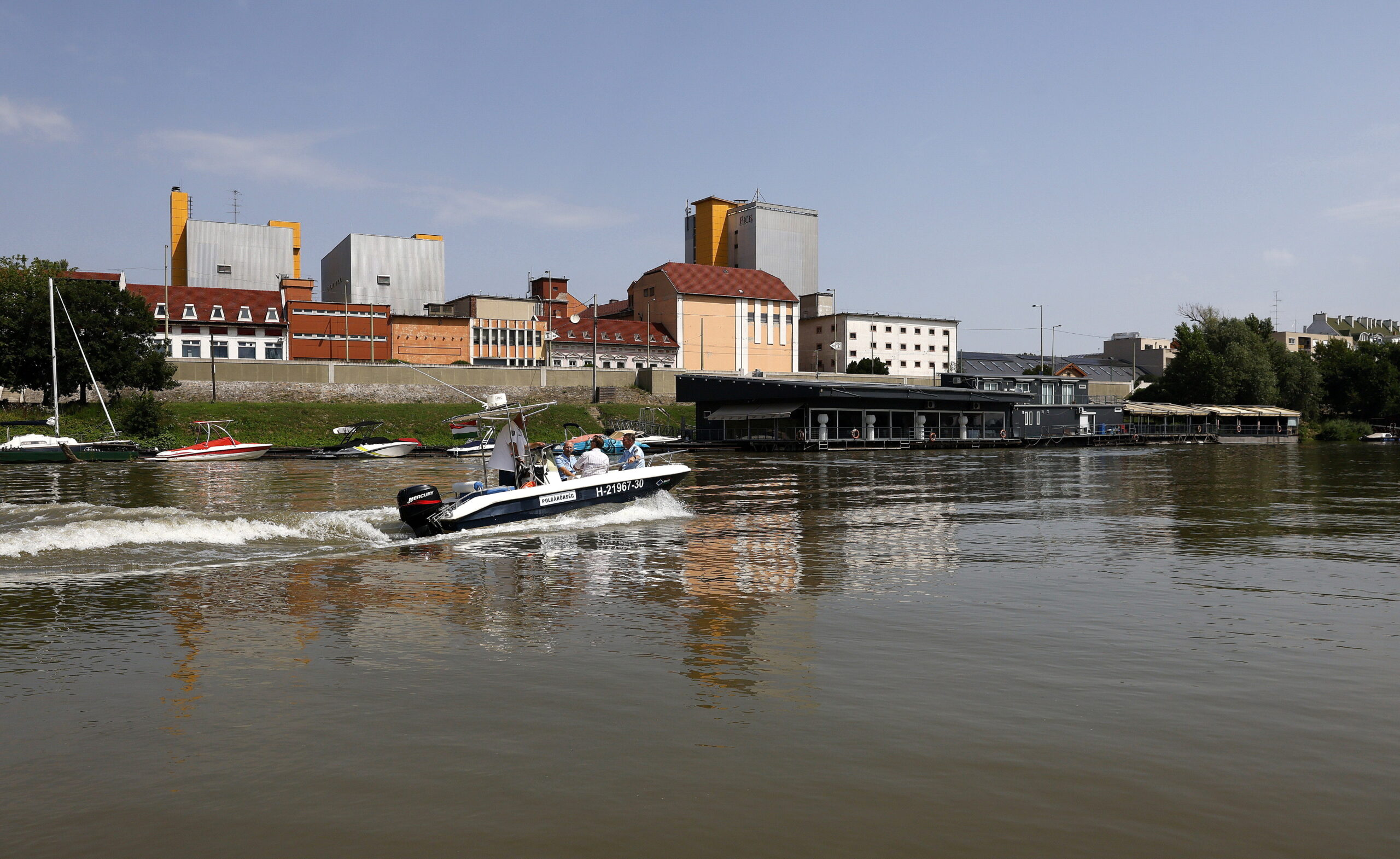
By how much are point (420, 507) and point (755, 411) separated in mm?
54920

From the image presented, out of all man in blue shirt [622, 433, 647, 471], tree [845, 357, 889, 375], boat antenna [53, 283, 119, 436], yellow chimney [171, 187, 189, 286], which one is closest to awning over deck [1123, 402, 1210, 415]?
tree [845, 357, 889, 375]

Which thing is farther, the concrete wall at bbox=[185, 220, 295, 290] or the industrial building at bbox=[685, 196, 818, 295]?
the industrial building at bbox=[685, 196, 818, 295]

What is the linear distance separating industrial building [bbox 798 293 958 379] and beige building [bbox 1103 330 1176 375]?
1162 inches

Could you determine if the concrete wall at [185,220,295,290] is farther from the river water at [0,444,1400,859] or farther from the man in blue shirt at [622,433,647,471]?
the river water at [0,444,1400,859]

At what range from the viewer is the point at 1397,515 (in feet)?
78.6

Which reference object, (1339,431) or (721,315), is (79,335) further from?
(1339,431)

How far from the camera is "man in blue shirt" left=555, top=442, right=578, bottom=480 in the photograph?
23.0m

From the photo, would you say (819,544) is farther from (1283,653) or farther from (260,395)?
(260,395)

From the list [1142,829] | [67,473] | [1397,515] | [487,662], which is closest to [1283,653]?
[1142,829]

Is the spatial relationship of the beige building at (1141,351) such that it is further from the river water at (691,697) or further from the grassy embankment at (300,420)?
the river water at (691,697)

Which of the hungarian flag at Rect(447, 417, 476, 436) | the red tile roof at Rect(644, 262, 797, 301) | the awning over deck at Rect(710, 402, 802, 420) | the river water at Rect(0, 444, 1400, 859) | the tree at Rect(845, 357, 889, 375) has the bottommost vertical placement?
the river water at Rect(0, 444, 1400, 859)

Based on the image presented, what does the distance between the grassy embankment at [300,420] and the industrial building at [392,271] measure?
115ft

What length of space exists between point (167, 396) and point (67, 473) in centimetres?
3495

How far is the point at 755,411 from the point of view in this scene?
73188 millimetres
